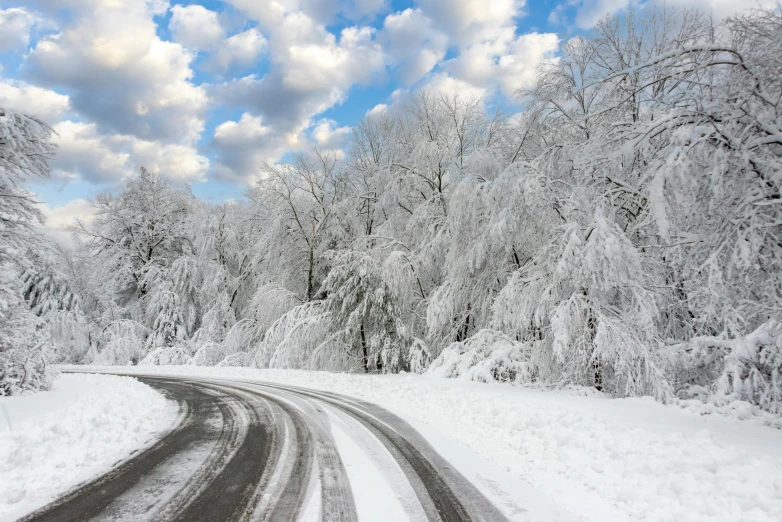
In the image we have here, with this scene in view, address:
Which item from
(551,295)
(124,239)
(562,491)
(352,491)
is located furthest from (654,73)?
(124,239)

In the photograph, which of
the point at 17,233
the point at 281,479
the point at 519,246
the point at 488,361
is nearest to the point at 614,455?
the point at 281,479

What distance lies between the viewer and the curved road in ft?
11.5

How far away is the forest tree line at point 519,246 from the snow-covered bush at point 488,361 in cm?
6

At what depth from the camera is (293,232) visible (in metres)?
22.2

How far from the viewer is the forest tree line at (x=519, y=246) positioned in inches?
219

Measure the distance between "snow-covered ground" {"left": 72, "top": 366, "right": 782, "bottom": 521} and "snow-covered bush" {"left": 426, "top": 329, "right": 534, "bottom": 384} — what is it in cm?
271

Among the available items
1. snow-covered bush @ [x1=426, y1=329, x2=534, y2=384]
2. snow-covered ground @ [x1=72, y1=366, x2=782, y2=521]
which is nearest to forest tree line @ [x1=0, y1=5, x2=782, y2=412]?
snow-covered bush @ [x1=426, y1=329, x2=534, y2=384]

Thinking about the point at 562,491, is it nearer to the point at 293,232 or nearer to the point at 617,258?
the point at 617,258

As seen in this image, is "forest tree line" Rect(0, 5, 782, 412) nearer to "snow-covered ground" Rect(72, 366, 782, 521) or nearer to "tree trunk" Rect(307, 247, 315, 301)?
"tree trunk" Rect(307, 247, 315, 301)

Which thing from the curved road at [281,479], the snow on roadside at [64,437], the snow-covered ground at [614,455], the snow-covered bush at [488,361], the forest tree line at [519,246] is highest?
the forest tree line at [519,246]

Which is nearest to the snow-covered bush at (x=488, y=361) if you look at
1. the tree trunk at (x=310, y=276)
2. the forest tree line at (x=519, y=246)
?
the forest tree line at (x=519, y=246)

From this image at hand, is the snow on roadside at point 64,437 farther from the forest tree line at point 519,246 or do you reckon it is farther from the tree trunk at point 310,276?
the tree trunk at point 310,276

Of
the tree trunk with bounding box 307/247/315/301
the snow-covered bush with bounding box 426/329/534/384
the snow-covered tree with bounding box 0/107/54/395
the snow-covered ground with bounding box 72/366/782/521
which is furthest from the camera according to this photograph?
the tree trunk with bounding box 307/247/315/301

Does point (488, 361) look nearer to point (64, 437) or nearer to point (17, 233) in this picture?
point (64, 437)
